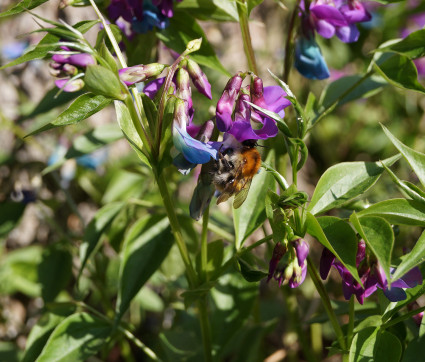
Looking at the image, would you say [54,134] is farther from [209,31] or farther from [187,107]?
[187,107]

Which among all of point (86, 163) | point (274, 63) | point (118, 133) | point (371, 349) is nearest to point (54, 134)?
point (86, 163)

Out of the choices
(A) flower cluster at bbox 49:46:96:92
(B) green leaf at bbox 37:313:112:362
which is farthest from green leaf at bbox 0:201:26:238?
(A) flower cluster at bbox 49:46:96:92

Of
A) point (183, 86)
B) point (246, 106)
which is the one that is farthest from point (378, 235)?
point (183, 86)

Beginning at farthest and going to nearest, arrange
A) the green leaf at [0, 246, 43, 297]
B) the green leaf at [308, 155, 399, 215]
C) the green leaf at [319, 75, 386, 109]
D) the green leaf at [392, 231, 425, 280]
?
the green leaf at [0, 246, 43, 297]
the green leaf at [319, 75, 386, 109]
the green leaf at [308, 155, 399, 215]
the green leaf at [392, 231, 425, 280]

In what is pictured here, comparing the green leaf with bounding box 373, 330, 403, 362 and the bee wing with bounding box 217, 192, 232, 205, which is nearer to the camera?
the green leaf with bounding box 373, 330, 403, 362

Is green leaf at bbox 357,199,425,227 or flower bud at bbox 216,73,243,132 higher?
flower bud at bbox 216,73,243,132

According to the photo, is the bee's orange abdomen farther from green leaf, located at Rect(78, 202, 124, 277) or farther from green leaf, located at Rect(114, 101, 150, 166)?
green leaf, located at Rect(78, 202, 124, 277)

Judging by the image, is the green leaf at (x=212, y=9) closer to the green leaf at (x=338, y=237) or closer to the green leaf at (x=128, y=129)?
the green leaf at (x=128, y=129)
